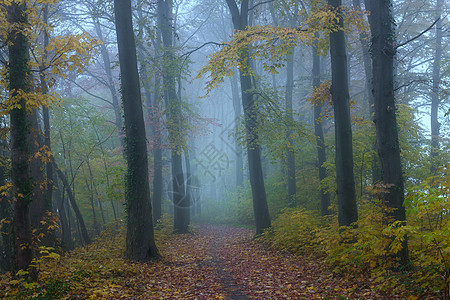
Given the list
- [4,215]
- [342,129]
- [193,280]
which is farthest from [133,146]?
[342,129]

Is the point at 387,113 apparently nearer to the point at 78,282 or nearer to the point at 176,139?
the point at 78,282

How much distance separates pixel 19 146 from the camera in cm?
573

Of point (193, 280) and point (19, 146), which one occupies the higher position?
point (19, 146)

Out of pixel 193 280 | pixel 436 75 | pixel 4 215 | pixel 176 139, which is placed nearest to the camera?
pixel 193 280

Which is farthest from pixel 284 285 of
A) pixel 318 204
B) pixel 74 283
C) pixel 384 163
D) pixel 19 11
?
pixel 318 204

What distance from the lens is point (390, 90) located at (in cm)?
592

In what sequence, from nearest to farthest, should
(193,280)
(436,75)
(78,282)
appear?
(78,282), (193,280), (436,75)

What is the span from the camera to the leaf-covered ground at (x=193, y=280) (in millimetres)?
5453

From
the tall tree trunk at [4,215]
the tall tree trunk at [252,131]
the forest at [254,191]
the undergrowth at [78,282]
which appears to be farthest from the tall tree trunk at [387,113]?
the tall tree trunk at [4,215]

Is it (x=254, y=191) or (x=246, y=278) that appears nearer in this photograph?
(x=246, y=278)

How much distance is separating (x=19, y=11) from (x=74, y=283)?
5.04 m

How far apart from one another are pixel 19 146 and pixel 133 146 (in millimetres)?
3589

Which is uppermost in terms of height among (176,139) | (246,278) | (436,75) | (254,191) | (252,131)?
(436,75)

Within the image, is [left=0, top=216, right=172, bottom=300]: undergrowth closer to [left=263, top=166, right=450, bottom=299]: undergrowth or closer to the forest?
the forest
